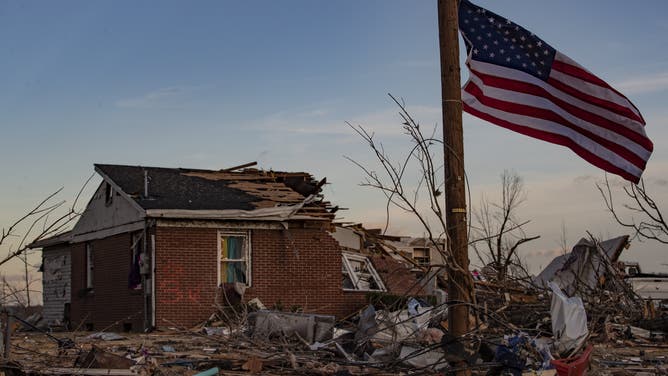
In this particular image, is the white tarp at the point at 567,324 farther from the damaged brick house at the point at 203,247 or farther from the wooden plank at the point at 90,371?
the damaged brick house at the point at 203,247

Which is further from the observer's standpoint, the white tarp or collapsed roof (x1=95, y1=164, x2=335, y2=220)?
collapsed roof (x1=95, y1=164, x2=335, y2=220)

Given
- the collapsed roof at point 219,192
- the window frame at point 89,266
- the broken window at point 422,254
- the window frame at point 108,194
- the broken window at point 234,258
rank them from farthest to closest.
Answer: the broken window at point 422,254, the window frame at point 89,266, the window frame at point 108,194, the broken window at point 234,258, the collapsed roof at point 219,192

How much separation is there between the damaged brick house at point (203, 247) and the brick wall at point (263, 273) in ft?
0.09

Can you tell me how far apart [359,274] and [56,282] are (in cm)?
1177

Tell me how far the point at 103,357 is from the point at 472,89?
18.0 feet

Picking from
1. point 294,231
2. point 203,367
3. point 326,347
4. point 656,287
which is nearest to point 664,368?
point 326,347

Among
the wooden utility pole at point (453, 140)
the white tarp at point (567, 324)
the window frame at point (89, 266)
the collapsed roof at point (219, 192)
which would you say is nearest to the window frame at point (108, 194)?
the collapsed roof at point (219, 192)

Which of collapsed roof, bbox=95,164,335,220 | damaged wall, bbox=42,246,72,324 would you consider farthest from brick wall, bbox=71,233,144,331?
collapsed roof, bbox=95,164,335,220

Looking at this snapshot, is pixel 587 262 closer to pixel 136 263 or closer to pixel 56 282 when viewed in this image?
pixel 136 263

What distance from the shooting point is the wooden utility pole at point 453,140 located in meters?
7.83

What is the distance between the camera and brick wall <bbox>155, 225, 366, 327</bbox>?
72.9 feet

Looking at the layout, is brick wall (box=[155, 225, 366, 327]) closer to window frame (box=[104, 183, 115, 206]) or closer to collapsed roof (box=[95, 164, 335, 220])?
collapsed roof (box=[95, 164, 335, 220])

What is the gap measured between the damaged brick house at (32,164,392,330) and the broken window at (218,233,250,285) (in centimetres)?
3

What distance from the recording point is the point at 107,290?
25.2 metres
